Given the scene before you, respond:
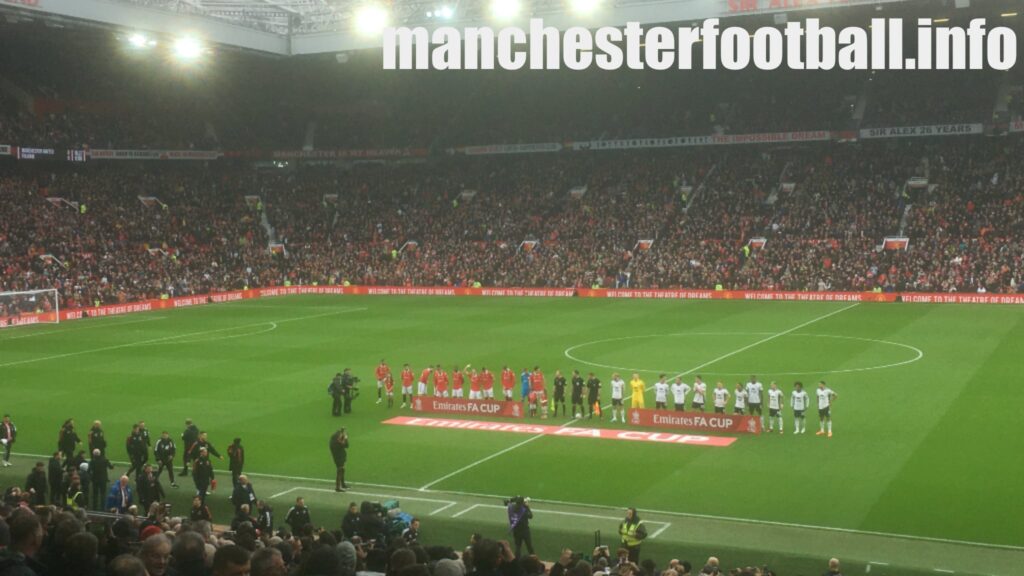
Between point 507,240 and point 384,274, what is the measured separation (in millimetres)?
8363

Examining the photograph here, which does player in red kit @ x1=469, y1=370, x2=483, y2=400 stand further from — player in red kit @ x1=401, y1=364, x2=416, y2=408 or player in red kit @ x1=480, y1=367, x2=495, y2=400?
player in red kit @ x1=401, y1=364, x2=416, y2=408

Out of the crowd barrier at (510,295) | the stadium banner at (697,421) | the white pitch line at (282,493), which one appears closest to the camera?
the white pitch line at (282,493)

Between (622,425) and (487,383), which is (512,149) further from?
(622,425)

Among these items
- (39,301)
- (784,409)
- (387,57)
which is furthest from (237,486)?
(387,57)

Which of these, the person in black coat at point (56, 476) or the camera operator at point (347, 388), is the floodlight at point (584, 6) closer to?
the camera operator at point (347, 388)

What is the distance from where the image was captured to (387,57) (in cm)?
5709

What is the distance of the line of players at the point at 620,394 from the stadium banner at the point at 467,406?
0.22 meters

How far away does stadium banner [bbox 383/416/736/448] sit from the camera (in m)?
24.7

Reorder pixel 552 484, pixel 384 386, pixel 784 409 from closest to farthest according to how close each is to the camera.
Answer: pixel 552 484 < pixel 784 409 < pixel 384 386

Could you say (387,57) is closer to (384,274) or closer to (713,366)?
(384,274)

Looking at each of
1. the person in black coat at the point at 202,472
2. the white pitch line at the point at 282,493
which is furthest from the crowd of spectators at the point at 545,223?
the person in black coat at the point at 202,472

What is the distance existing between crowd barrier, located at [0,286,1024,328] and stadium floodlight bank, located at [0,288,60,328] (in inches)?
2.3

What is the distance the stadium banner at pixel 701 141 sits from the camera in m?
68.6

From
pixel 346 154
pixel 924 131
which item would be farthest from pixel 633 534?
pixel 346 154
